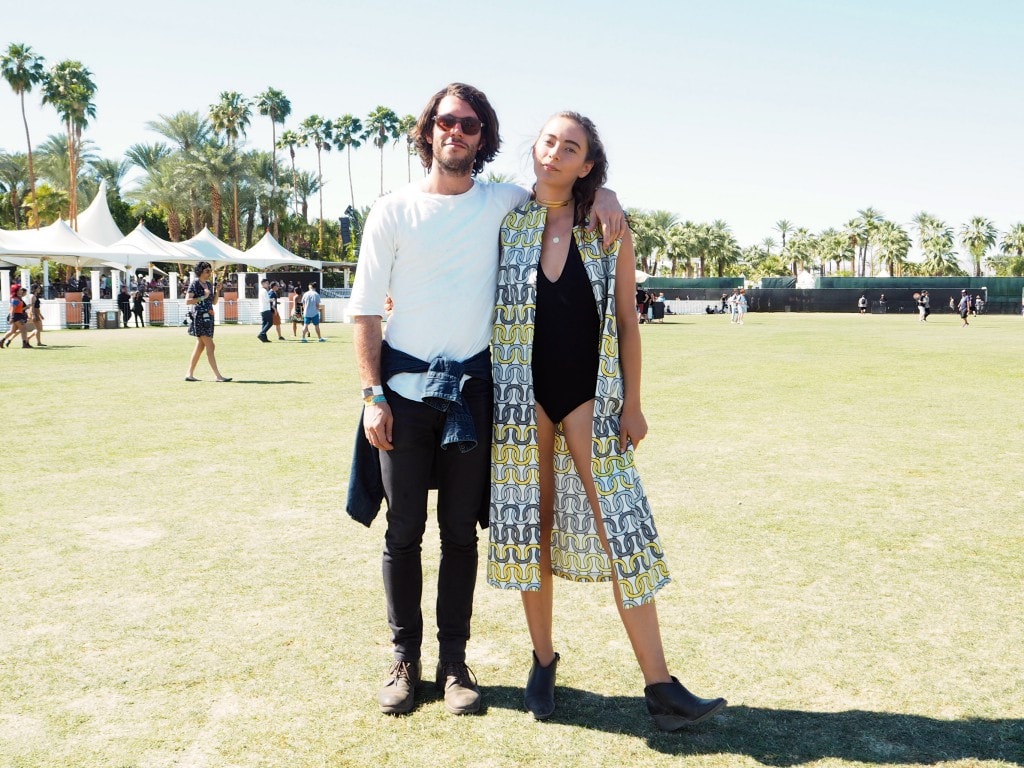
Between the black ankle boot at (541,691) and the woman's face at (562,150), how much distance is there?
1697 millimetres

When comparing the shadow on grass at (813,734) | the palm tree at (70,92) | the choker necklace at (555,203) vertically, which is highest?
the palm tree at (70,92)

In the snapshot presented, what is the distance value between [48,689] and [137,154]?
2584 inches

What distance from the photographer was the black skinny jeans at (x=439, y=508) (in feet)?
10.9

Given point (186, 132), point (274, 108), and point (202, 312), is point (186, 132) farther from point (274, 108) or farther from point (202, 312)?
point (202, 312)

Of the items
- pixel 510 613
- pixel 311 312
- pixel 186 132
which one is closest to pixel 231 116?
pixel 186 132

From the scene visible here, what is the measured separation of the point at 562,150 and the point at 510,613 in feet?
6.87

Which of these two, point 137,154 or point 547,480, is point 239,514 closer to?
point 547,480

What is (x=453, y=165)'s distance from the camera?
3309 mm

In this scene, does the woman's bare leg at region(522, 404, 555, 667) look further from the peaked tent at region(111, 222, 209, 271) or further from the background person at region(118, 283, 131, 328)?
the peaked tent at region(111, 222, 209, 271)

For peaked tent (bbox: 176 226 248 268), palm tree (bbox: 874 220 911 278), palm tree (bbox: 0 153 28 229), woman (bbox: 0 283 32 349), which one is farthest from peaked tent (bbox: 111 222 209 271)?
palm tree (bbox: 874 220 911 278)

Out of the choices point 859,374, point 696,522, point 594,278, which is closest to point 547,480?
point 594,278

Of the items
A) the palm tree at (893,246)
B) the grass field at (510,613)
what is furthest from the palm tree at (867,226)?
the grass field at (510,613)

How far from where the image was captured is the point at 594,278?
10.4ft

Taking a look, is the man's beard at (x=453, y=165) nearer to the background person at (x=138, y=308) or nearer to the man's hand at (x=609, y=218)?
the man's hand at (x=609, y=218)
